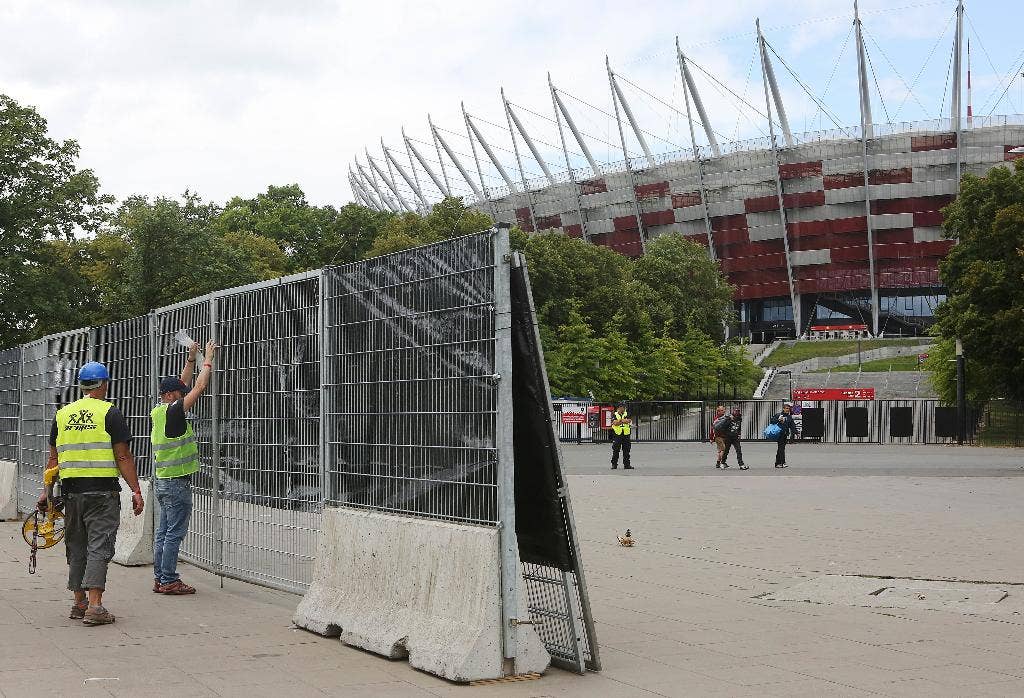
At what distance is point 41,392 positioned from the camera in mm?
15273

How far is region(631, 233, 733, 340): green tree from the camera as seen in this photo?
269ft

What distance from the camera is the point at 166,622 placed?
7910 millimetres

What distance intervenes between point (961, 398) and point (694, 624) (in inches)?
1531

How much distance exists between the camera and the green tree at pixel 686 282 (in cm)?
8194

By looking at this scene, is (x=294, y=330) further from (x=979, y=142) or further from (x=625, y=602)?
(x=979, y=142)

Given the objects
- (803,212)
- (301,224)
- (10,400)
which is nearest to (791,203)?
(803,212)

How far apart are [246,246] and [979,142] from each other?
57.1 metres

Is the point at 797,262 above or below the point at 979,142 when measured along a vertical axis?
below

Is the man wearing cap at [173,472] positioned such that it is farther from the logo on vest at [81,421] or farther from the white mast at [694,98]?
the white mast at [694,98]

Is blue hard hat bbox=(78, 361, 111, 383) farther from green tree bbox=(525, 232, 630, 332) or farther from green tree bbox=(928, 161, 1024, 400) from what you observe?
green tree bbox=(525, 232, 630, 332)

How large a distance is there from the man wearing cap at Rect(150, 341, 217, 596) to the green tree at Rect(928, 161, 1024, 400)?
32.9 meters

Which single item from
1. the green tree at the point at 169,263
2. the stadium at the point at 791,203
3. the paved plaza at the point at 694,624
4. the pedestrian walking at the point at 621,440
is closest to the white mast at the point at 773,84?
the stadium at the point at 791,203

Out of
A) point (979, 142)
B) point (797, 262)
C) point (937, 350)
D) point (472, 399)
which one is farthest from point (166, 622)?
point (797, 262)

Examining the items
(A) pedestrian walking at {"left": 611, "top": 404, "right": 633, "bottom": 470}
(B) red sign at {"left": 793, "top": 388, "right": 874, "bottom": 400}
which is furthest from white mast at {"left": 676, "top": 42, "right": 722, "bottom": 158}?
(A) pedestrian walking at {"left": 611, "top": 404, "right": 633, "bottom": 470}
